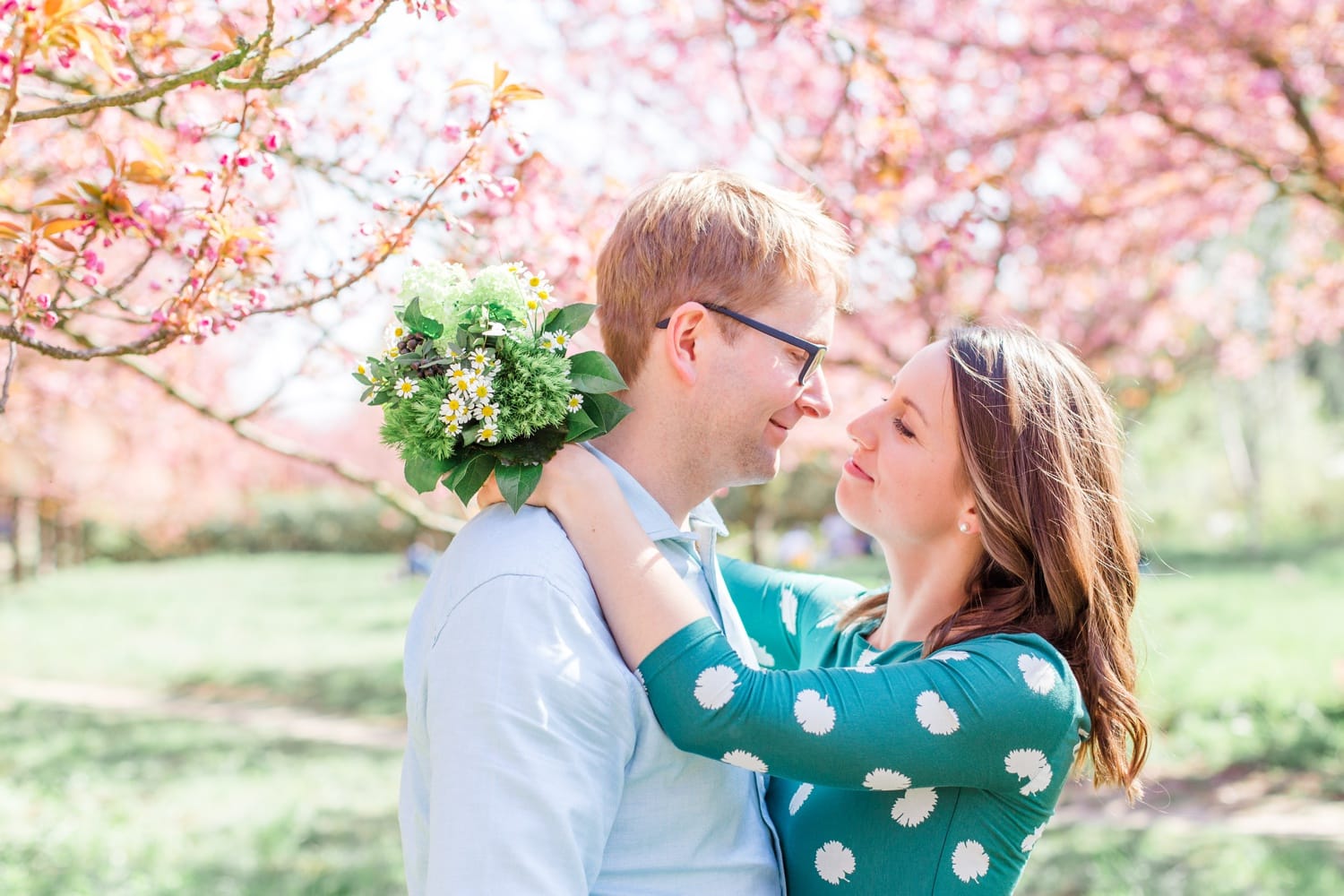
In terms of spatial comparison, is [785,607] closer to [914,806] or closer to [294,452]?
[914,806]

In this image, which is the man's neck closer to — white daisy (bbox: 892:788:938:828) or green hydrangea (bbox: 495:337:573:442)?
green hydrangea (bbox: 495:337:573:442)

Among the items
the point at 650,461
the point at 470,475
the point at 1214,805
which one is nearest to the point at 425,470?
the point at 470,475

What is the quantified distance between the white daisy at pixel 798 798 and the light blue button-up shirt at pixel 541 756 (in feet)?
0.58

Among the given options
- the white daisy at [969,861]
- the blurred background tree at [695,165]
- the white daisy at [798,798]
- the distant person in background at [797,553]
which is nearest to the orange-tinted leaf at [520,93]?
the blurred background tree at [695,165]

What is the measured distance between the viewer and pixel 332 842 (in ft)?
20.9

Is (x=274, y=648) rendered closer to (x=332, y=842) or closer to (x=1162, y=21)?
(x=332, y=842)

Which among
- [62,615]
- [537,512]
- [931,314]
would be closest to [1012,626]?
[537,512]

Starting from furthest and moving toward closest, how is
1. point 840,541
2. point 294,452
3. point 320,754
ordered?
point 840,541 < point 320,754 < point 294,452

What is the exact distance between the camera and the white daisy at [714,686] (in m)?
1.79

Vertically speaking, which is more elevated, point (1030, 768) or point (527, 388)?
point (527, 388)

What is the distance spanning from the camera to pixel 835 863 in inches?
83.9

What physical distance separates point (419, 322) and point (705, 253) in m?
0.55

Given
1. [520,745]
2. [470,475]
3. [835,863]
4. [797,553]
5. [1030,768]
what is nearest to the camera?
[520,745]

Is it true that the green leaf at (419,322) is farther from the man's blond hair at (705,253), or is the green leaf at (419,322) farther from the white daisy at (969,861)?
the white daisy at (969,861)
